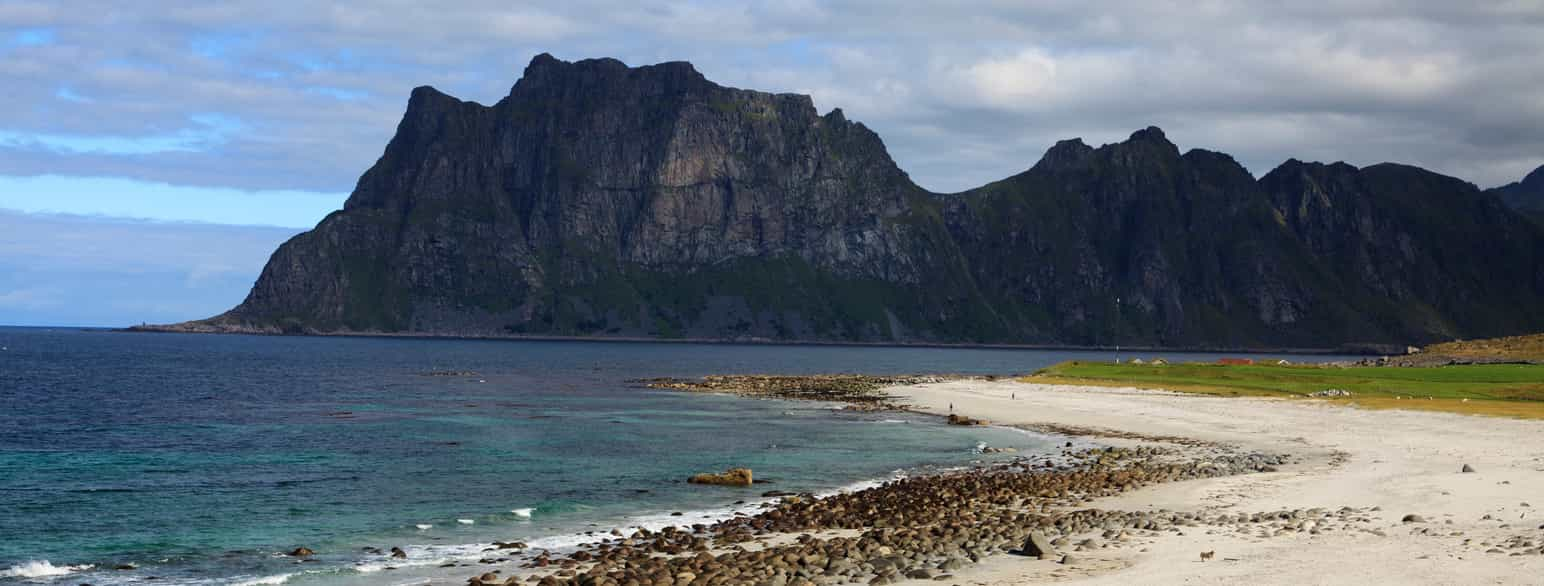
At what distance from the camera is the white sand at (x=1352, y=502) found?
76.8 feet

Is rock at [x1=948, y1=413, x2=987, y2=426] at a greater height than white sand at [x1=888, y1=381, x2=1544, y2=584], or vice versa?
white sand at [x1=888, y1=381, x2=1544, y2=584]

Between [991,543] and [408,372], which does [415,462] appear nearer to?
[991,543]

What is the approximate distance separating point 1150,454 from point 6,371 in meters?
147

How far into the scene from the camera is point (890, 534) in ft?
101

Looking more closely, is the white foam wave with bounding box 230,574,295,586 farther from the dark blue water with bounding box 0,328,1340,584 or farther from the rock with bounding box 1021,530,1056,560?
the rock with bounding box 1021,530,1056,560

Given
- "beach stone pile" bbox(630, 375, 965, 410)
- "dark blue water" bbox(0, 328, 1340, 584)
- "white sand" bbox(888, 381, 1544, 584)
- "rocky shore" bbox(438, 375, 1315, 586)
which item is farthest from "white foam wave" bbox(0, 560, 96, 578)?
"beach stone pile" bbox(630, 375, 965, 410)

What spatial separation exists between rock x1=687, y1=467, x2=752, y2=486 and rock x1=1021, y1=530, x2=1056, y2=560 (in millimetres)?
20129

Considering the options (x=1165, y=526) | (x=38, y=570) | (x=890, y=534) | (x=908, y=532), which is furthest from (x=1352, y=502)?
(x=38, y=570)

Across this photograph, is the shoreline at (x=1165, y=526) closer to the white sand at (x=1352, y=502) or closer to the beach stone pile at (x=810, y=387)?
the white sand at (x=1352, y=502)

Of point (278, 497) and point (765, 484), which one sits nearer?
point (278, 497)

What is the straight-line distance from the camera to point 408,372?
166 metres

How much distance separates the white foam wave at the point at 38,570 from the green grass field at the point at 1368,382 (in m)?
66.9

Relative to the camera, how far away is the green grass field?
76144 millimetres

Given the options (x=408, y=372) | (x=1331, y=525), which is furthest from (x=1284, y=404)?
(x=408, y=372)
